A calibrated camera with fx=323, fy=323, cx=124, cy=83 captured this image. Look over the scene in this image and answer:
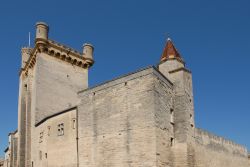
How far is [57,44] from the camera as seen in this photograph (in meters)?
33.3

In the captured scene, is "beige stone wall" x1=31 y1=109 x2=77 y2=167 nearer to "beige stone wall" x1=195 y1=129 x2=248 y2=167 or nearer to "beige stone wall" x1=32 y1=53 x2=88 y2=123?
"beige stone wall" x1=32 y1=53 x2=88 y2=123

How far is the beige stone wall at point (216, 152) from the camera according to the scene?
24.1 meters

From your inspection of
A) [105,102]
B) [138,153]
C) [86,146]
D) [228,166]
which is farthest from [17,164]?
[228,166]

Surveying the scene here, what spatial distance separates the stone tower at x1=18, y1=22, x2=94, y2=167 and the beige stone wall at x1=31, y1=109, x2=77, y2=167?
2019mm

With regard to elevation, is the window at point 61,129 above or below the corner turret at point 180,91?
below

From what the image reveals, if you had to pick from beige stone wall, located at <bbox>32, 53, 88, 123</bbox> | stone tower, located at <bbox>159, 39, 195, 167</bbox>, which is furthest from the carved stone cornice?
stone tower, located at <bbox>159, 39, 195, 167</bbox>

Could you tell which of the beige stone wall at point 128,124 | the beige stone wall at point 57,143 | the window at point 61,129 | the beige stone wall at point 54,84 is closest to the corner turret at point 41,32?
the beige stone wall at point 54,84

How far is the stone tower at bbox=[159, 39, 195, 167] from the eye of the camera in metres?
21.1

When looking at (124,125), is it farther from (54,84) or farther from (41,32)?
(41,32)

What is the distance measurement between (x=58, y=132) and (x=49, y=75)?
8.35 m

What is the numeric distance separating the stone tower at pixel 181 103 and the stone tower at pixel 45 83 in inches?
494

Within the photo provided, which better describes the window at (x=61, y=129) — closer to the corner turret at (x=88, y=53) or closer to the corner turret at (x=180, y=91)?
the corner turret at (x=180, y=91)

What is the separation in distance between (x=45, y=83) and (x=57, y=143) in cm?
812

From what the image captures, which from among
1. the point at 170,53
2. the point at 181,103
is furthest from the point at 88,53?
the point at 181,103
